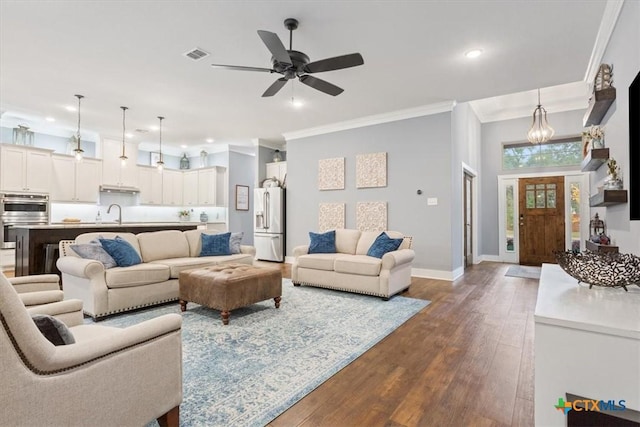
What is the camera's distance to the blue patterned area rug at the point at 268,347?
5.85ft

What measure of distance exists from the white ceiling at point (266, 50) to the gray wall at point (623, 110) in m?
0.40

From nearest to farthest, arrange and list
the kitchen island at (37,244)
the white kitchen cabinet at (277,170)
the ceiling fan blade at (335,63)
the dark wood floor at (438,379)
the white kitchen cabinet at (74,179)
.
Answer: the dark wood floor at (438,379), the ceiling fan blade at (335,63), the kitchen island at (37,244), the white kitchen cabinet at (74,179), the white kitchen cabinet at (277,170)

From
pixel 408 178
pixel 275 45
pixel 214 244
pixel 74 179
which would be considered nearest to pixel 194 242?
pixel 214 244

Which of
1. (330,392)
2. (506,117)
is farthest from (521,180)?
(330,392)

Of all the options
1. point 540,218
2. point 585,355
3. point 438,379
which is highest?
point 540,218

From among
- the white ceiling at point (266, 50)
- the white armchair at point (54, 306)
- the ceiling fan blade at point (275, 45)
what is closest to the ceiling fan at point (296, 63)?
the ceiling fan blade at point (275, 45)

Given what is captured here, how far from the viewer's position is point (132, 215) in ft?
26.2

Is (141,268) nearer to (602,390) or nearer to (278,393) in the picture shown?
(278,393)

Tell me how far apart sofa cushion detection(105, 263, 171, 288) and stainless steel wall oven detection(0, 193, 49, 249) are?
3.84 meters

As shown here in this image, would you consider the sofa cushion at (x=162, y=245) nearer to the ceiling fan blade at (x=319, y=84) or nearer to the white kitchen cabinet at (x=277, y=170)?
Result: the ceiling fan blade at (x=319, y=84)

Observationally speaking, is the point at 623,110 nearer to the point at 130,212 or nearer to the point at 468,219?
the point at 468,219

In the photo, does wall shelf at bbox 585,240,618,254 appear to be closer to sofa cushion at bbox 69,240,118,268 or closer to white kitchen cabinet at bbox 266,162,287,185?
sofa cushion at bbox 69,240,118,268

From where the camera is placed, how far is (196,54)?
3641 millimetres

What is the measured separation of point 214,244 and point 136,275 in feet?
4.48
